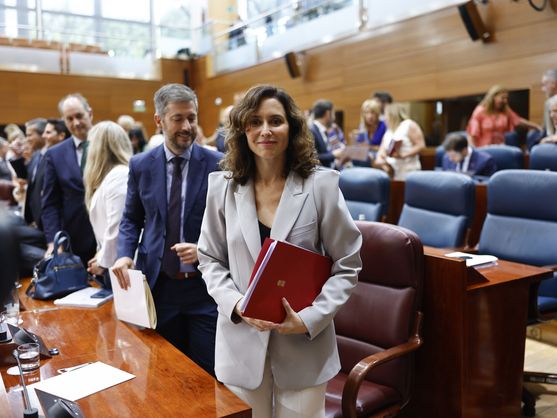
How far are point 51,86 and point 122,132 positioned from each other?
9.35 m

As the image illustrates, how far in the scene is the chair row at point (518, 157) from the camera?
4.33 m

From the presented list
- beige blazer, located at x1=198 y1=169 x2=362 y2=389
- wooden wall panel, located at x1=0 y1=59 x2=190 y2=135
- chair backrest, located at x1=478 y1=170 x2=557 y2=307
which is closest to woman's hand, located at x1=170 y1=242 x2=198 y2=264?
beige blazer, located at x1=198 y1=169 x2=362 y2=389

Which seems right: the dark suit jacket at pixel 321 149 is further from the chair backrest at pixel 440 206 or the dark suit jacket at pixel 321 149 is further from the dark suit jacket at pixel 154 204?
the dark suit jacket at pixel 154 204

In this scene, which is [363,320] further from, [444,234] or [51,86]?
[51,86]

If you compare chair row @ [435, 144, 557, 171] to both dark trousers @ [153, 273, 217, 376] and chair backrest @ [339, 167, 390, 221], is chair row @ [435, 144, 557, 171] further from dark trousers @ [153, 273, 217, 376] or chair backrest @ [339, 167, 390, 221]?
dark trousers @ [153, 273, 217, 376]

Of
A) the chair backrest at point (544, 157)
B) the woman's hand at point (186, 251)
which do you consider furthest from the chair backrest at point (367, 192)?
the woman's hand at point (186, 251)

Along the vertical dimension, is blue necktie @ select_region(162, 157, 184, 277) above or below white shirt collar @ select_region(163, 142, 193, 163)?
below

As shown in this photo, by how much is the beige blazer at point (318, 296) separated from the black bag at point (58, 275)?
4.00 ft

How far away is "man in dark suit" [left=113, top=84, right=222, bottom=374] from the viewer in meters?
2.08

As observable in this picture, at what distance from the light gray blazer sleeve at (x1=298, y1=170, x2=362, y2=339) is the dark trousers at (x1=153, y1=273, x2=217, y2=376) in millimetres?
718

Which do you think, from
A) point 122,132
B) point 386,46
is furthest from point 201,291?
point 386,46

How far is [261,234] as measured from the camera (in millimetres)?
1547

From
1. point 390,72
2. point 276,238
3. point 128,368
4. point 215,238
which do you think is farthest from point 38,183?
point 390,72

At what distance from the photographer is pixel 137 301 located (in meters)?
2.01
